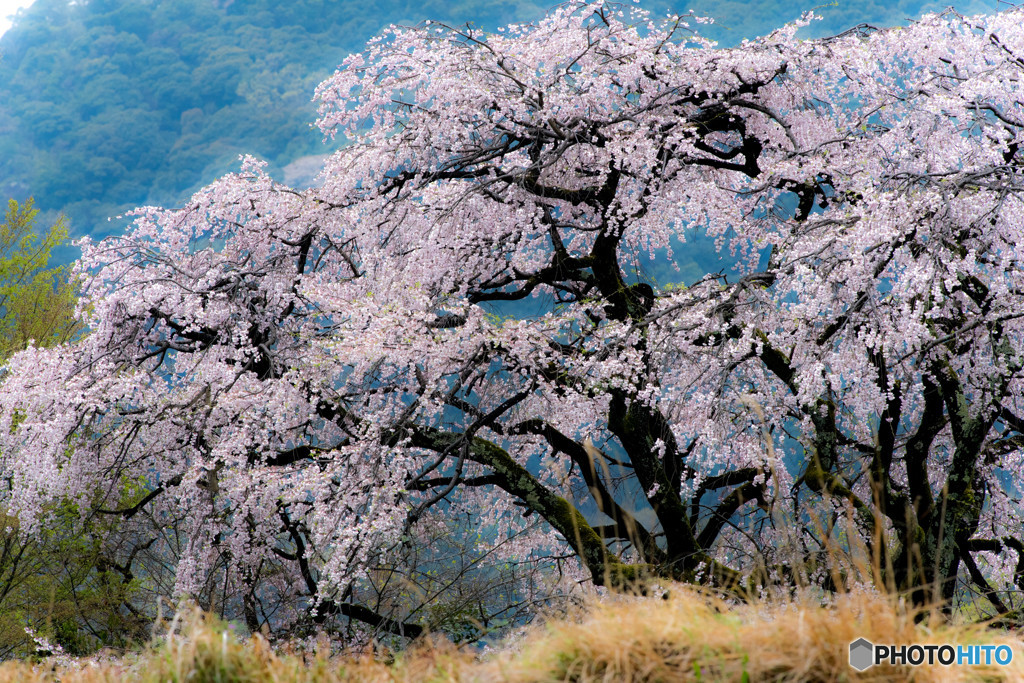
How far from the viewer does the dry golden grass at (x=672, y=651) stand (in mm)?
2232

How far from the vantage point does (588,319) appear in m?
6.47

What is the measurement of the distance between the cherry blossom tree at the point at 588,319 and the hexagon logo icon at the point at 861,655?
2259mm

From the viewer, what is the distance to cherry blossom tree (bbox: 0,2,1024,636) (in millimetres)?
4777

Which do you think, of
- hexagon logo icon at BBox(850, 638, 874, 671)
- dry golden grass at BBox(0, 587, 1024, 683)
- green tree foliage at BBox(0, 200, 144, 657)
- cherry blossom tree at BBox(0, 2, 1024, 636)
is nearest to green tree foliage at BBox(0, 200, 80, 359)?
green tree foliage at BBox(0, 200, 144, 657)

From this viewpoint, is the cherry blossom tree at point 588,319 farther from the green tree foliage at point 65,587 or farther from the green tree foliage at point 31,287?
the green tree foliage at point 31,287

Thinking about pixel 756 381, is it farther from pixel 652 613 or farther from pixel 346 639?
pixel 346 639

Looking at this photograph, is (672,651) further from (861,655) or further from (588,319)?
(588,319)

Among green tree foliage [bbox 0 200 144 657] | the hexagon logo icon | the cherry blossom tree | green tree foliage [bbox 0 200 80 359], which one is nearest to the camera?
the hexagon logo icon

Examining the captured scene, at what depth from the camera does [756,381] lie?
574cm

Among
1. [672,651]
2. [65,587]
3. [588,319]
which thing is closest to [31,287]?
[65,587]

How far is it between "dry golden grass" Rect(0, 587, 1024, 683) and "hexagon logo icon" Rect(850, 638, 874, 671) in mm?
20

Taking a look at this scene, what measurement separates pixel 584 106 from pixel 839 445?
388cm

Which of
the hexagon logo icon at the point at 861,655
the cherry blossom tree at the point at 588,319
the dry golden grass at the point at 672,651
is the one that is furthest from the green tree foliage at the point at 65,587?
the hexagon logo icon at the point at 861,655

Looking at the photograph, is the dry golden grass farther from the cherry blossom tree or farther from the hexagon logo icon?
the cherry blossom tree
